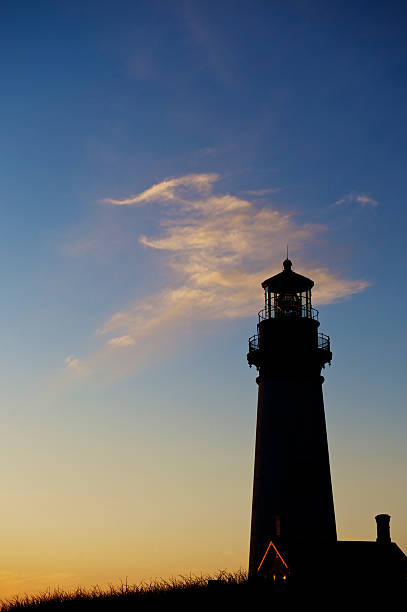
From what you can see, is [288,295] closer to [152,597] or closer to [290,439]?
[290,439]

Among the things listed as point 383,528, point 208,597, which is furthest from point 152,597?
point 383,528

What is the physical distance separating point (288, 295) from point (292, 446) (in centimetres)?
782

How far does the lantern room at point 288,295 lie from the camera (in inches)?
1693

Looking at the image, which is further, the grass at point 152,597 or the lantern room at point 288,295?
the lantern room at point 288,295

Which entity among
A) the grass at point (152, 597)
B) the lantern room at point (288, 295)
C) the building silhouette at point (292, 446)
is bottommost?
the grass at point (152, 597)

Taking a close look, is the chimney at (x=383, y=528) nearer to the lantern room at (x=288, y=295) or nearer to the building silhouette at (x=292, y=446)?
the building silhouette at (x=292, y=446)

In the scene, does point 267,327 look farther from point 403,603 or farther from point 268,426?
point 403,603

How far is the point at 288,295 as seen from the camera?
43438 millimetres

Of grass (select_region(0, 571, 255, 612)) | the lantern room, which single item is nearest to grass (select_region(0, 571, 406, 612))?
grass (select_region(0, 571, 255, 612))

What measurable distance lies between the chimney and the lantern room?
10025mm

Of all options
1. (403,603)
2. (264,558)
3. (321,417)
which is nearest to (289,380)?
(321,417)

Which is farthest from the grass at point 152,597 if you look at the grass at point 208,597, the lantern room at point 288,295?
the lantern room at point 288,295

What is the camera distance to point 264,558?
3616cm

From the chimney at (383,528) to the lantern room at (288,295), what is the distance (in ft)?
32.9
